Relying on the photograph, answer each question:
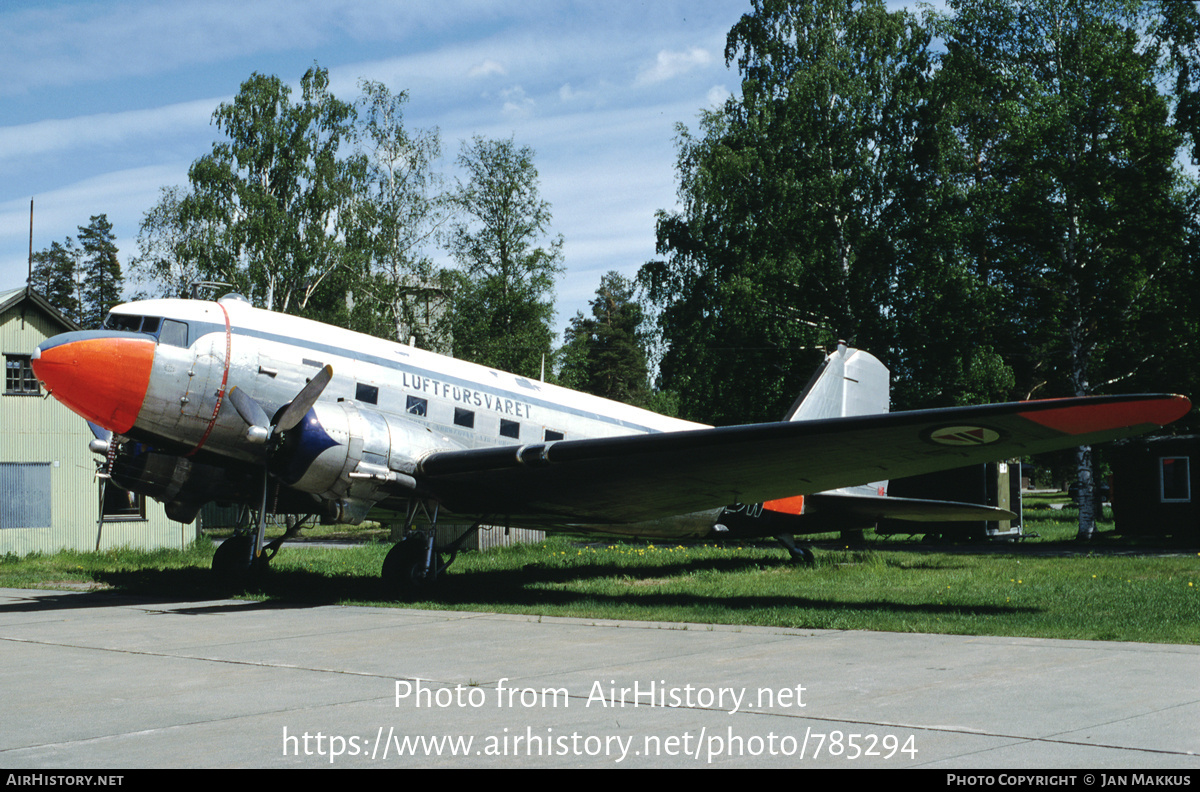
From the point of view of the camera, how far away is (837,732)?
5.50 metres

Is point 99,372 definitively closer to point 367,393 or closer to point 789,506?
point 367,393

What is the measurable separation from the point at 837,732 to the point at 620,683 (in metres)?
2.07

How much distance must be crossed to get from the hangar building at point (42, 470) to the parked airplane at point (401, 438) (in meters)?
11.3

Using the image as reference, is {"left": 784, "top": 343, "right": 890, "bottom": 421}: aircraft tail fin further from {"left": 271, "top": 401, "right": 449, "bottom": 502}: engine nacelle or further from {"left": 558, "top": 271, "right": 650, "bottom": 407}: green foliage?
{"left": 558, "top": 271, "right": 650, "bottom": 407}: green foliage

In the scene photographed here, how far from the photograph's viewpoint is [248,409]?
1295 cm

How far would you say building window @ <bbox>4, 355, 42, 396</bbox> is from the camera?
82.6 feet

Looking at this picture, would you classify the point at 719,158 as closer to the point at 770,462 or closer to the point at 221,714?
the point at 770,462

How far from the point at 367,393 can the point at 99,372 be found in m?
3.49

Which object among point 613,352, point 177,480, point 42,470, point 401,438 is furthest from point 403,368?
point 613,352

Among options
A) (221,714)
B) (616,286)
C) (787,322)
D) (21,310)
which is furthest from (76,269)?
(221,714)

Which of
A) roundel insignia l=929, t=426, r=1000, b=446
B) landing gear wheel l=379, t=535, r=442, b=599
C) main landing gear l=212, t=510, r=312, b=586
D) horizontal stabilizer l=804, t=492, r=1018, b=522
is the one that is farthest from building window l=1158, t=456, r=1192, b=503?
main landing gear l=212, t=510, r=312, b=586

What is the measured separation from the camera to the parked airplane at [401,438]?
11.6 meters

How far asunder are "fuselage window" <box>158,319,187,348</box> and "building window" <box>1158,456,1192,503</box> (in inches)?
1081

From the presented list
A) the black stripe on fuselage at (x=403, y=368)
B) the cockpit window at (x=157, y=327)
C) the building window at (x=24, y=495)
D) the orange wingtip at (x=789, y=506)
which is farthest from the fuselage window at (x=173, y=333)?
the building window at (x=24, y=495)
